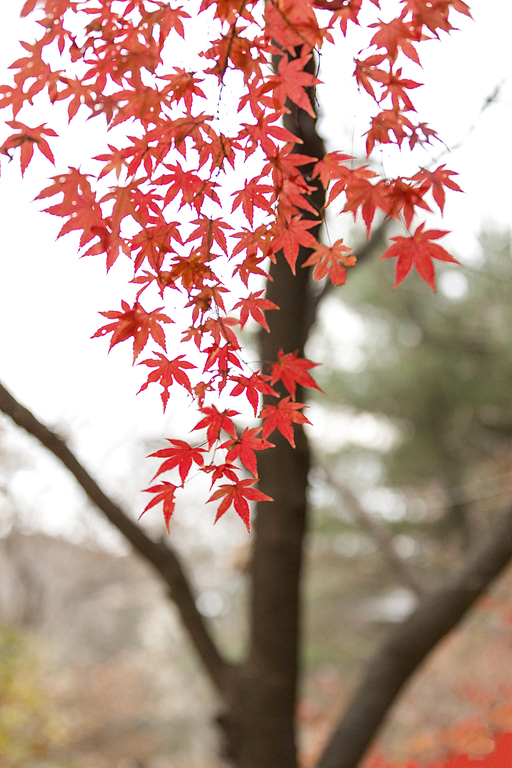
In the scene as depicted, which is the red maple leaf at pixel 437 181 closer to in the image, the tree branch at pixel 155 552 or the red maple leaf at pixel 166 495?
the red maple leaf at pixel 166 495

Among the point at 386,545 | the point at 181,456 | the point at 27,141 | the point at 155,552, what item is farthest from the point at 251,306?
the point at 386,545

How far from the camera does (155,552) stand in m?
1.65

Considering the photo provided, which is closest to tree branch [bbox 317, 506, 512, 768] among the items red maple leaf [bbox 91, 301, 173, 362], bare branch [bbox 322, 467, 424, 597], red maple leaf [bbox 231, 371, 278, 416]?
bare branch [bbox 322, 467, 424, 597]

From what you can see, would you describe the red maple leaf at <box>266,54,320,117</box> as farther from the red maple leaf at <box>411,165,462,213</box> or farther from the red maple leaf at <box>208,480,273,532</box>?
the red maple leaf at <box>208,480,273,532</box>

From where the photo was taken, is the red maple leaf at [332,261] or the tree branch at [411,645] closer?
the red maple leaf at [332,261]

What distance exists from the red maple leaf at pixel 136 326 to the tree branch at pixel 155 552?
470 millimetres

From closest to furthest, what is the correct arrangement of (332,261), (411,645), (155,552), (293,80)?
1. (293,80)
2. (332,261)
3. (155,552)
4. (411,645)

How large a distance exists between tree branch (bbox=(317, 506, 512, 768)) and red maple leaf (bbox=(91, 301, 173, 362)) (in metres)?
1.49

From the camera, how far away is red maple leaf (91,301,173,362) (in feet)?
2.50

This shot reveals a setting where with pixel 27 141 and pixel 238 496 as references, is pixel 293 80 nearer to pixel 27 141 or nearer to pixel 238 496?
pixel 27 141

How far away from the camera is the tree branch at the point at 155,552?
4.13 feet

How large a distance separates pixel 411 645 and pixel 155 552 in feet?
2.92

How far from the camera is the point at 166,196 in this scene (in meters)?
0.76

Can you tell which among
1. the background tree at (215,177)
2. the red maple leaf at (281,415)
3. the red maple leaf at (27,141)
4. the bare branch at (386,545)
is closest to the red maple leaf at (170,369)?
the background tree at (215,177)
